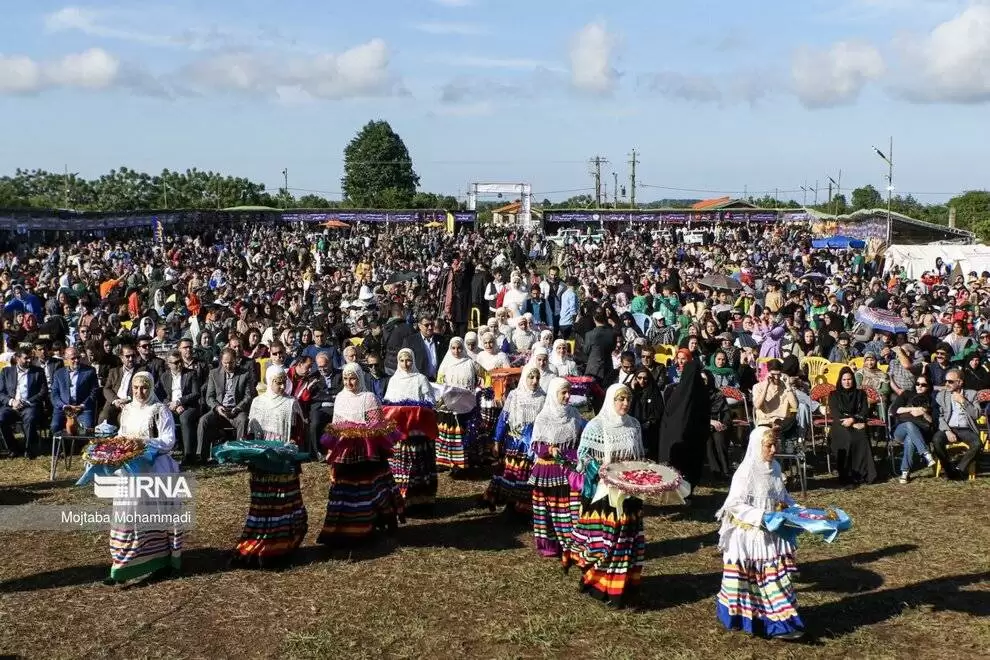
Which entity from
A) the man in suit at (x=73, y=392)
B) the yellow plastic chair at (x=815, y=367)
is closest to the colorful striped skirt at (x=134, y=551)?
the man in suit at (x=73, y=392)

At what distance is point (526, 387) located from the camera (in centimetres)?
927

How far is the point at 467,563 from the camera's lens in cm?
830

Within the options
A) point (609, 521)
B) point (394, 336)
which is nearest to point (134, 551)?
point (609, 521)

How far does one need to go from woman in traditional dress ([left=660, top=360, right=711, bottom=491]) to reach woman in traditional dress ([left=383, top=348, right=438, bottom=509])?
2.57 m

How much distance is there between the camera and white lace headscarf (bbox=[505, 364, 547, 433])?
361 inches

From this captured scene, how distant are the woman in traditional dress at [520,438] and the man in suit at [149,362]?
5421mm

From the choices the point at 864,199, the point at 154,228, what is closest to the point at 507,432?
the point at 154,228

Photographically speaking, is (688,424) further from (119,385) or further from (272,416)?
(119,385)

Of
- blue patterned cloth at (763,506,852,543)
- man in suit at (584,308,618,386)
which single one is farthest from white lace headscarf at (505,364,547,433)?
man in suit at (584,308,618,386)

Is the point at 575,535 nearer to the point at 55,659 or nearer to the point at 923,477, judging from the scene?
the point at 55,659

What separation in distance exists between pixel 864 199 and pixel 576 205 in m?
26.8

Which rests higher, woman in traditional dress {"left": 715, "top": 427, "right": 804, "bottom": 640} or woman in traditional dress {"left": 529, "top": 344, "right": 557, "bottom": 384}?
woman in traditional dress {"left": 529, "top": 344, "right": 557, "bottom": 384}

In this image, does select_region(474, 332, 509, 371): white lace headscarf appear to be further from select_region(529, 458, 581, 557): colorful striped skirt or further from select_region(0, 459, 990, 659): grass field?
select_region(529, 458, 581, 557): colorful striped skirt

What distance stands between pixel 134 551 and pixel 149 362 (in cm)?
533
